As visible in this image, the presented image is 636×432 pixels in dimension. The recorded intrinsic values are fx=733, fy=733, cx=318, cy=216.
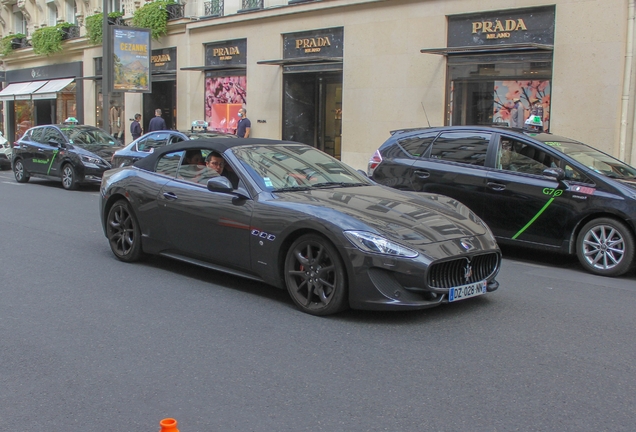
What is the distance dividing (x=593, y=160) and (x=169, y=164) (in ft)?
17.0

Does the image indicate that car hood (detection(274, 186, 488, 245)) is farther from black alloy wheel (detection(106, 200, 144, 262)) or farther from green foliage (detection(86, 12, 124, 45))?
green foliage (detection(86, 12, 124, 45))

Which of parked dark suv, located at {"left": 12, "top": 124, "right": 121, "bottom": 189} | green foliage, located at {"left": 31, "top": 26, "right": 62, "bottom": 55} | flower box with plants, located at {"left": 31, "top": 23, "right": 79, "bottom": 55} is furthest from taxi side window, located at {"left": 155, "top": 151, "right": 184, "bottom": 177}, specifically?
green foliage, located at {"left": 31, "top": 26, "right": 62, "bottom": 55}

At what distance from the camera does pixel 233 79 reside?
993 inches

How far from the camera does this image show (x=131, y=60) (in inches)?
968

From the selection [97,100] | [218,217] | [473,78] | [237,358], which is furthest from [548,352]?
[97,100]

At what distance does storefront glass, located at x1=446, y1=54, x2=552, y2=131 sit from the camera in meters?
16.3

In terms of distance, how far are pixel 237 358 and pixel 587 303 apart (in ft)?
11.7

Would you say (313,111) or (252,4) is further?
(252,4)

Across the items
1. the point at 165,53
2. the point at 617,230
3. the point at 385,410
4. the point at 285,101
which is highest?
the point at 165,53

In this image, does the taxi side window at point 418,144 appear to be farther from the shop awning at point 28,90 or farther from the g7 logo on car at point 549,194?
the shop awning at point 28,90

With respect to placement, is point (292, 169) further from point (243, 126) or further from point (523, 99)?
point (243, 126)

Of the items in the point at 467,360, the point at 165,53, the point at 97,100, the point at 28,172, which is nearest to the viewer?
the point at 467,360

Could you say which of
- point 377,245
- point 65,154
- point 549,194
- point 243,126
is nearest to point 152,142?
point 65,154

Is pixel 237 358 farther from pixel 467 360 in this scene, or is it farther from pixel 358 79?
pixel 358 79
